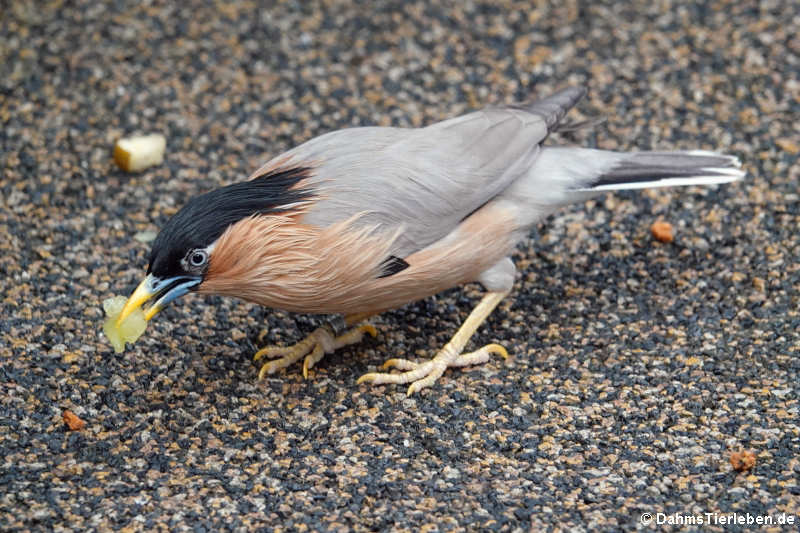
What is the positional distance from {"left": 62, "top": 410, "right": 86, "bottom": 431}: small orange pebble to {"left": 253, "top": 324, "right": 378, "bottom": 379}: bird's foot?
732 millimetres

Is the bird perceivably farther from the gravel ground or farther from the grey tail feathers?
the gravel ground

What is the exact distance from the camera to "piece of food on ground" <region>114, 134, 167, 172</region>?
5.39 metres

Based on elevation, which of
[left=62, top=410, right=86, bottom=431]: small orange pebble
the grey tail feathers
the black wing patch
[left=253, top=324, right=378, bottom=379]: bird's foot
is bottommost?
[left=253, top=324, right=378, bottom=379]: bird's foot

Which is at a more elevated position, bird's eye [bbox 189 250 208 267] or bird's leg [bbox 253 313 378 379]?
bird's eye [bbox 189 250 208 267]

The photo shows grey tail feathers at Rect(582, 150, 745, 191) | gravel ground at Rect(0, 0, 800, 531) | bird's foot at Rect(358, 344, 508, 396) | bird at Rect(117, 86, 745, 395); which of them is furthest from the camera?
grey tail feathers at Rect(582, 150, 745, 191)

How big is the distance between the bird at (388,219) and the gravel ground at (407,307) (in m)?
0.32

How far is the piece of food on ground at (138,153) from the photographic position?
5.39 metres

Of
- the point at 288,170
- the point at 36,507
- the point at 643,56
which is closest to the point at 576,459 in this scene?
the point at 288,170

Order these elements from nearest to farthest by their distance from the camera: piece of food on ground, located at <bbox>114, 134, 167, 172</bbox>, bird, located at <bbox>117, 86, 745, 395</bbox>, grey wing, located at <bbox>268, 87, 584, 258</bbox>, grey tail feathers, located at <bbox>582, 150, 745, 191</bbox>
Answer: bird, located at <bbox>117, 86, 745, 395</bbox>
grey wing, located at <bbox>268, 87, 584, 258</bbox>
grey tail feathers, located at <bbox>582, 150, 745, 191</bbox>
piece of food on ground, located at <bbox>114, 134, 167, 172</bbox>

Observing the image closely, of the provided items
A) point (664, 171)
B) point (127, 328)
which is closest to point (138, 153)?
point (127, 328)

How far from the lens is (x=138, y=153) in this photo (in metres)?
5.41

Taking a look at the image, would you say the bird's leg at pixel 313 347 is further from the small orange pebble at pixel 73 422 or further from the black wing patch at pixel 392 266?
the small orange pebble at pixel 73 422

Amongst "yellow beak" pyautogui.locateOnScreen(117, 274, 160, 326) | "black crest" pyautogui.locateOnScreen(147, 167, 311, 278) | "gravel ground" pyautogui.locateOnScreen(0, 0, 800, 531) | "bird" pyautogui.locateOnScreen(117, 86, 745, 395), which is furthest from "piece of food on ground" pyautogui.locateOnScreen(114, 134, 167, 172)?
"yellow beak" pyautogui.locateOnScreen(117, 274, 160, 326)

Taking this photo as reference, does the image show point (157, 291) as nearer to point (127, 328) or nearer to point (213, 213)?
point (127, 328)
